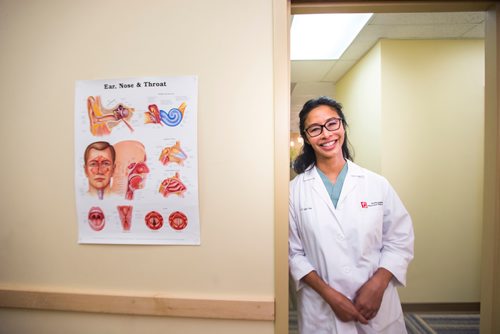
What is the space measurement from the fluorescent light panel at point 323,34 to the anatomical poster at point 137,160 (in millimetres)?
1631

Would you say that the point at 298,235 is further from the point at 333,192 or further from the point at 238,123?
the point at 238,123

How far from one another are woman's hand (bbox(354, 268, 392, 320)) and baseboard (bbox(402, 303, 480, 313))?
6.22ft

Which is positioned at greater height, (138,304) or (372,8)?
(372,8)

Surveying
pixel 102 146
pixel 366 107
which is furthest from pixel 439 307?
pixel 102 146

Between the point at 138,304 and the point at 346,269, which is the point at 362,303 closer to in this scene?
the point at 346,269

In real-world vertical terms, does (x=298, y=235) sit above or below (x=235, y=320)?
above

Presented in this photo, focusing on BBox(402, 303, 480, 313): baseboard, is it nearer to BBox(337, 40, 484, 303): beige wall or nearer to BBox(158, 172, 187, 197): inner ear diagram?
BBox(337, 40, 484, 303): beige wall

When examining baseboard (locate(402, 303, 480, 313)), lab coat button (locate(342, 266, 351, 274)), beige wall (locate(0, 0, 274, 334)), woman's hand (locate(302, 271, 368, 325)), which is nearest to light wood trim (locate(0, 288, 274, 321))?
beige wall (locate(0, 0, 274, 334))

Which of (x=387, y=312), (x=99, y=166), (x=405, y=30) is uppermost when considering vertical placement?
(x=405, y=30)

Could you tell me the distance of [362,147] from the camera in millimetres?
3008

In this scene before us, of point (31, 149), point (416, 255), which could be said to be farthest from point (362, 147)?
point (31, 149)

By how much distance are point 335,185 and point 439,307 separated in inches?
89.6

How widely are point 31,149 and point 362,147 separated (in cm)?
294

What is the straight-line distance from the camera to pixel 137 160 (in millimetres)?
1079
